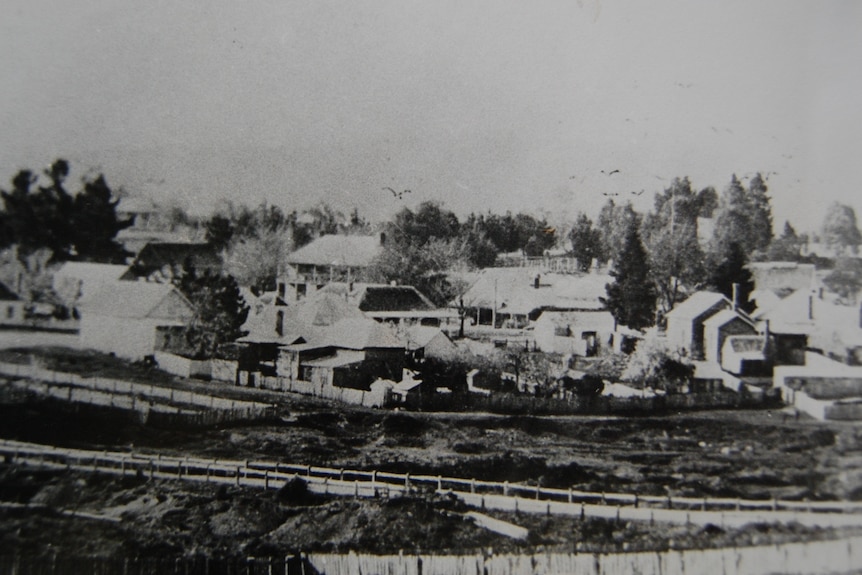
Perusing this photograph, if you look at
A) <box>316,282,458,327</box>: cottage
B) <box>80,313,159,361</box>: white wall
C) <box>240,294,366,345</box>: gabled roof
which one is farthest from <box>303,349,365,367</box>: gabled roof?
<box>80,313,159,361</box>: white wall

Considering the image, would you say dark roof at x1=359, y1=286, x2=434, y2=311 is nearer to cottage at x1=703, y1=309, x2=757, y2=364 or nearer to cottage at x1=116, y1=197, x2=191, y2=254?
cottage at x1=116, y1=197, x2=191, y2=254

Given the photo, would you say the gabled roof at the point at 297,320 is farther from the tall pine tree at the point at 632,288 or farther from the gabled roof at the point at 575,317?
the tall pine tree at the point at 632,288

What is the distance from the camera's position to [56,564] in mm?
2910

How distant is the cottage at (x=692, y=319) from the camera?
9.77 ft

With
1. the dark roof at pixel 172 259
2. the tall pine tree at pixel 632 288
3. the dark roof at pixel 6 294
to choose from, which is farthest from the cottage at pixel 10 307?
the tall pine tree at pixel 632 288

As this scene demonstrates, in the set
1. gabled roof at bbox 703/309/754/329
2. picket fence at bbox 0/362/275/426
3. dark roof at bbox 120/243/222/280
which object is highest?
dark roof at bbox 120/243/222/280

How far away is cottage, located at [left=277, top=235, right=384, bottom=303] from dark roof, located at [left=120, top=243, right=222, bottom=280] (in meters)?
0.38

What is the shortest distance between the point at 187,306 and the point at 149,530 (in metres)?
1.12

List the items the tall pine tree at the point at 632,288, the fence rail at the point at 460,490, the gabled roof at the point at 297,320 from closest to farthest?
the fence rail at the point at 460,490 < the tall pine tree at the point at 632,288 < the gabled roof at the point at 297,320

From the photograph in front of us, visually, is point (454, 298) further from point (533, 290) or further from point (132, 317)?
point (132, 317)

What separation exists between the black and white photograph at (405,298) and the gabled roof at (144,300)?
0.06ft

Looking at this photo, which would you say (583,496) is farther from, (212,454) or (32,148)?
(32,148)

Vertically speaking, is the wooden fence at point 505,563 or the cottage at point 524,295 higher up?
the cottage at point 524,295

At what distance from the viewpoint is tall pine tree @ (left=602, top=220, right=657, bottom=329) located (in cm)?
308
